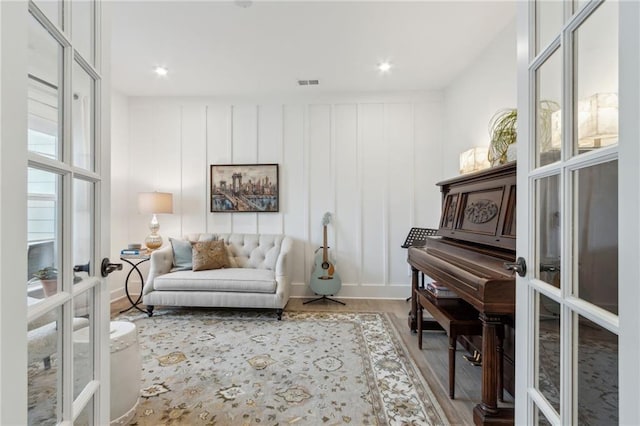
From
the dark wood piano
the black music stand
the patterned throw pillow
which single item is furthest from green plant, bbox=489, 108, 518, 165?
the patterned throw pillow

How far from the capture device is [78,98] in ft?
2.75

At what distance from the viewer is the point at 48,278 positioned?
706 mm

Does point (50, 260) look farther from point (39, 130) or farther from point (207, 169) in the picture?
point (207, 169)

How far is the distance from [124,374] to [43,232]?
3.67 ft

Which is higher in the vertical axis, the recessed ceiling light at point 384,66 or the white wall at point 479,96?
the recessed ceiling light at point 384,66

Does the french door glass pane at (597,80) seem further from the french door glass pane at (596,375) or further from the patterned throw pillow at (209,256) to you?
the patterned throw pillow at (209,256)

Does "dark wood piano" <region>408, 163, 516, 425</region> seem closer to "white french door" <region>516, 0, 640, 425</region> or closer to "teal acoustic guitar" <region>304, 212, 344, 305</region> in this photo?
"white french door" <region>516, 0, 640, 425</region>

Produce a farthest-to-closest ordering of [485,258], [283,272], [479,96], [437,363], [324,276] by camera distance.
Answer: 1. [324,276]
2. [283,272]
3. [479,96]
4. [437,363]
5. [485,258]

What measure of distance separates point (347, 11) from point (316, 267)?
267 centimetres

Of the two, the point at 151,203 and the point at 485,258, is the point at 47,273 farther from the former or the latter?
the point at 151,203

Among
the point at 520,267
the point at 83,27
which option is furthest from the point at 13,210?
the point at 520,267

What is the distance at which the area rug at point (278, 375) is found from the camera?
156cm

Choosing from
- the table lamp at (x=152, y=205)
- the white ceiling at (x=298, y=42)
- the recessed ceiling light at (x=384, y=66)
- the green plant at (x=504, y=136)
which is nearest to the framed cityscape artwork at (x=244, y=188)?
the table lamp at (x=152, y=205)

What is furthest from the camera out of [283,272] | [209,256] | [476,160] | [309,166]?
[309,166]
